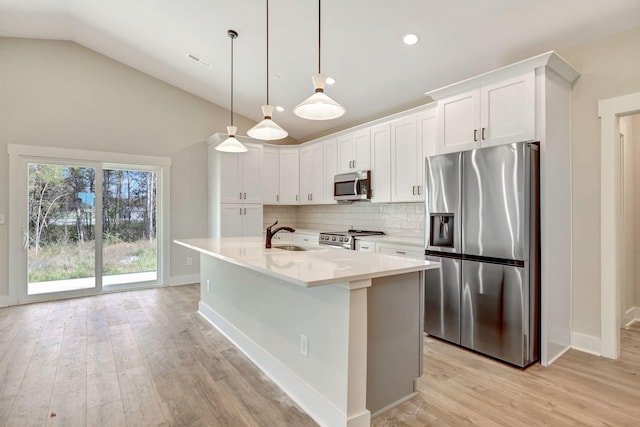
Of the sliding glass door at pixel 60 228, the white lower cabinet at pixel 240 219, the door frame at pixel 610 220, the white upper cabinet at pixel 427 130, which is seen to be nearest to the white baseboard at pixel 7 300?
the sliding glass door at pixel 60 228

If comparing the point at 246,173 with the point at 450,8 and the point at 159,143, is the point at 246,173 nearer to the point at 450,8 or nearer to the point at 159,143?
the point at 159,143

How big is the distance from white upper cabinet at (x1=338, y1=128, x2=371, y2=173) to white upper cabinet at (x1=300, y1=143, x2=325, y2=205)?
1.62 ft

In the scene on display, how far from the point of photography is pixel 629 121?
11.8 ft

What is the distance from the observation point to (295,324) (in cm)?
223

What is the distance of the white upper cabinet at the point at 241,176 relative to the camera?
522 cm

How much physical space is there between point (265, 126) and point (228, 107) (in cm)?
354

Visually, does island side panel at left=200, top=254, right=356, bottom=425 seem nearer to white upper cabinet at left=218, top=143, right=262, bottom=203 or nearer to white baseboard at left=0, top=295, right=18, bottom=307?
white upper cabinet at left=218, top=143, right=262, bottom=203

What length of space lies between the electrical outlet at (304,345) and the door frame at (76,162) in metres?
3.95

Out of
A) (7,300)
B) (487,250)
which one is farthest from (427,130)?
(7,300)

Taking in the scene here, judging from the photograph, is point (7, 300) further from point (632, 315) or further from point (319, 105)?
point (632, 315)

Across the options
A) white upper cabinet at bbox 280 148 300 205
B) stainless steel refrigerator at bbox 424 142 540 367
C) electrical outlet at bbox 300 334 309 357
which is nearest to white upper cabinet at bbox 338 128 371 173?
white upper cabinet at bbox 280 148 300 205

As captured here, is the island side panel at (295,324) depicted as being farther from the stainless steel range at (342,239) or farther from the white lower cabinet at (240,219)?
the white lower cabinet at (240,219)

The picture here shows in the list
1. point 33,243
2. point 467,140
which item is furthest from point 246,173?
point 467,140

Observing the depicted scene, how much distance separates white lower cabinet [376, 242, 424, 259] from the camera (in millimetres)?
3391
